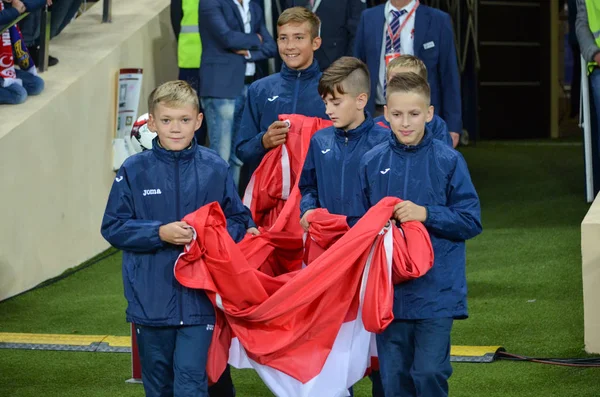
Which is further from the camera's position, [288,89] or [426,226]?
[288,89]

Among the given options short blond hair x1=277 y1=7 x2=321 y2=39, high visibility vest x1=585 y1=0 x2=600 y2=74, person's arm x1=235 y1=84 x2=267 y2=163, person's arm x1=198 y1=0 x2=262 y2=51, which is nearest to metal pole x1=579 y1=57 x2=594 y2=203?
high visibility vest x1=585 y1=0 x2=600 y2=74

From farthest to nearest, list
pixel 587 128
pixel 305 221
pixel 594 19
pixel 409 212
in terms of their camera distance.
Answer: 1. pixel 587 128
2. pixel 594 19
3. pixel 305 221
4. pixel 409 212

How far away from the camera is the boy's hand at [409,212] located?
14.3 ft

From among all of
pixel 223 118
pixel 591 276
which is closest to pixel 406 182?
pixel 591 276

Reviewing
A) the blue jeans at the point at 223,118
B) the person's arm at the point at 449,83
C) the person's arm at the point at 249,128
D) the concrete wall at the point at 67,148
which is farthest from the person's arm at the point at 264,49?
the person's arm at the point at 249,128

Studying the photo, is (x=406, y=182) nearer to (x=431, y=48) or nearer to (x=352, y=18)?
(x=431, y=48)

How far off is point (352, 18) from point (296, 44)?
10.7 feet

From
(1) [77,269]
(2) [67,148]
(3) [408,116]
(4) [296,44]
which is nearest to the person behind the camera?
(3) [408,116]

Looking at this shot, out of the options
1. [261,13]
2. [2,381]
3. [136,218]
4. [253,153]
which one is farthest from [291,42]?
[261,13]

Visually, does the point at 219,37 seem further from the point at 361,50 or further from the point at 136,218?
the point at 136,218

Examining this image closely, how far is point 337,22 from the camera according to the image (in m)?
8.81

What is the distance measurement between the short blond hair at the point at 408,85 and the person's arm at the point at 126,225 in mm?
1081

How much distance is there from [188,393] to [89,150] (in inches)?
189

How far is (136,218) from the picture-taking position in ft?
15.1
